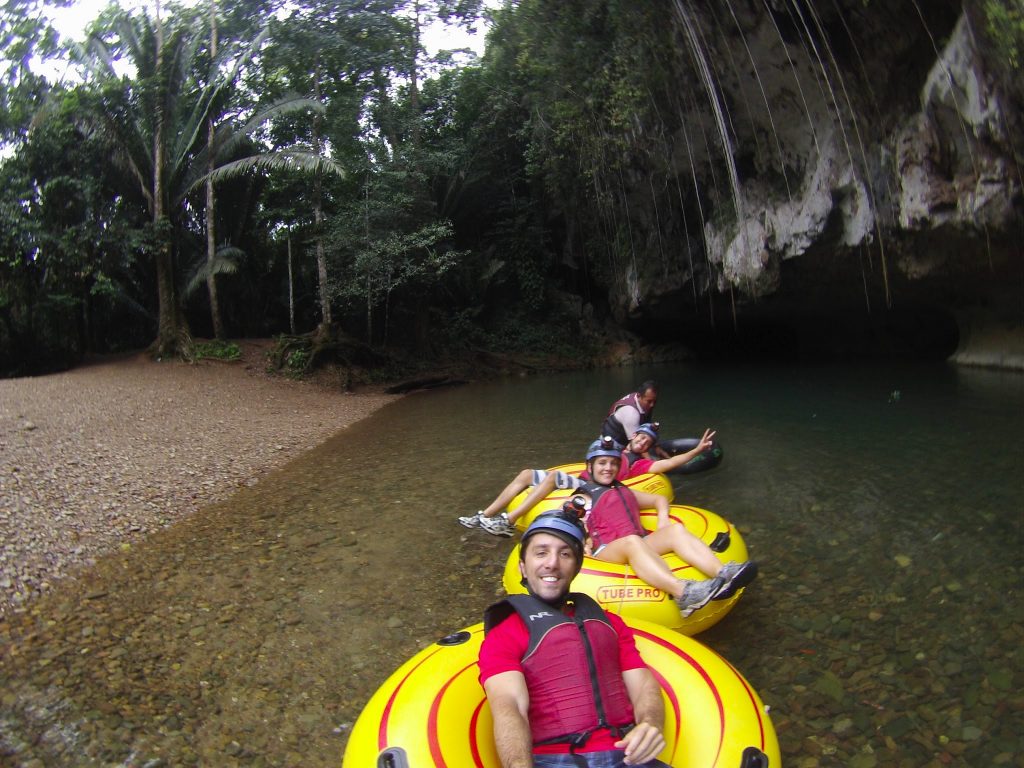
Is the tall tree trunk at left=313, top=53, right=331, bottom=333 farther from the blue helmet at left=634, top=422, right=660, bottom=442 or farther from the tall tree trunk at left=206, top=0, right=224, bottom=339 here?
the blue helmet at left=634, top=422, right=660, bottom=442

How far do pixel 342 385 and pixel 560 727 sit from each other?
573 inches

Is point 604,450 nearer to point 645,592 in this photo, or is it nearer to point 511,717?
point 645,592

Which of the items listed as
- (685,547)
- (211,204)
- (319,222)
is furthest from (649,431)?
(211,204)

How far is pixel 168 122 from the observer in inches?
592

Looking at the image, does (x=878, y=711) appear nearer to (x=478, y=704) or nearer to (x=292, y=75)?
(x=478, y=704)

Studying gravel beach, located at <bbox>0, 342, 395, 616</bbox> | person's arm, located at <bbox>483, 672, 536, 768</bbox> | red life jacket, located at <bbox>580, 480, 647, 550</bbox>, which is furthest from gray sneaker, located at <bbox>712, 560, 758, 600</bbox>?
gravel beach, located at <bbox>0, 342, 395, 616</bbox>

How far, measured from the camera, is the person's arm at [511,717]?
2.00m

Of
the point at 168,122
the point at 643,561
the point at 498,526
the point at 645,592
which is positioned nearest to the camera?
the point at 645,592

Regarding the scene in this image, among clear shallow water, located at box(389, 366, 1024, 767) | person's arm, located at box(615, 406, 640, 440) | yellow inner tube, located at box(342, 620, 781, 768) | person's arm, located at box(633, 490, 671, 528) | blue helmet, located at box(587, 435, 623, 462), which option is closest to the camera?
yellow inner tube, located at box(342, 620, 781, 768)

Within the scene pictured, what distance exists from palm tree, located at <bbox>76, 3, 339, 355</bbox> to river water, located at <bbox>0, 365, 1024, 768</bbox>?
1046cm

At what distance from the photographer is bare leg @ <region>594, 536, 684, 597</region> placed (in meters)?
3.43

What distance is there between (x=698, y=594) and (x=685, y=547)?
440 millimetres

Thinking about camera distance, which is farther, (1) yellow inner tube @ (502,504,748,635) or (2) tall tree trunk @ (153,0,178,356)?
(2) tall tree trunk @ (153,0,178,356)

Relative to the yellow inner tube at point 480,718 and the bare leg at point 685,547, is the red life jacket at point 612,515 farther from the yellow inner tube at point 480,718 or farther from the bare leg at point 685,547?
the yellow inner tube at point 480,718
